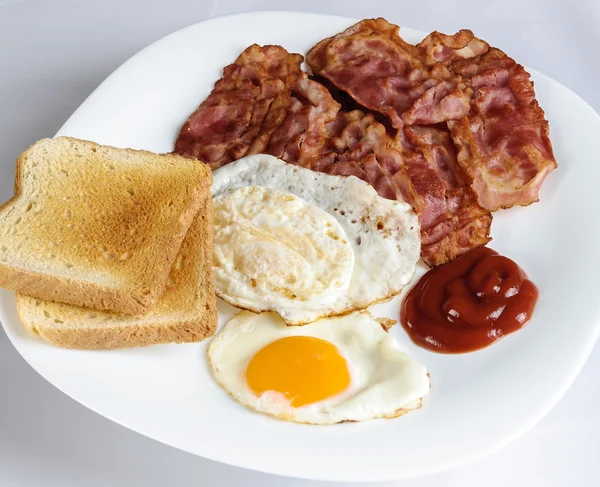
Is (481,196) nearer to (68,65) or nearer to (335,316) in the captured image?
(335,316)

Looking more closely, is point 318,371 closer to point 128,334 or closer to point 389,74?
point 128,334

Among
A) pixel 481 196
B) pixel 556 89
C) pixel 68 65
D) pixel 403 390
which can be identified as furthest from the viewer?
pixel 68 65

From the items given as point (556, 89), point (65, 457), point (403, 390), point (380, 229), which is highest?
point (556, 89)

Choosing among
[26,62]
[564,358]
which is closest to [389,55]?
[564,358]

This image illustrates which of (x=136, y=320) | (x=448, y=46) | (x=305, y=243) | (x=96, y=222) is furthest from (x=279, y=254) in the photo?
(x=448, y=46)

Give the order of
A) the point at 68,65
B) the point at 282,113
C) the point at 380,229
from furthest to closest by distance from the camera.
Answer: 1. the point at 68,65
2. the point at 282,113
3. the point at 380,229

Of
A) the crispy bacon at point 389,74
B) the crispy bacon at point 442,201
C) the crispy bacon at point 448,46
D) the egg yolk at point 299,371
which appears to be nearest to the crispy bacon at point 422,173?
the crispy bacon at point 442,201

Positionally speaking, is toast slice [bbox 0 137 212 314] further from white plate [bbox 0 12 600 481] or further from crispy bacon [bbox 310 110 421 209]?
crispy bacon [bbox 310 110 421 209]

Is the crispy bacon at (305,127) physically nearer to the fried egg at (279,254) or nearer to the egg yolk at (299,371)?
the fried egg at (279,254)
